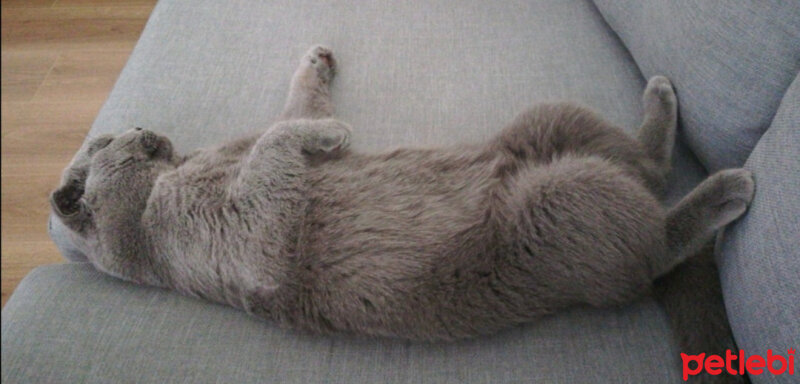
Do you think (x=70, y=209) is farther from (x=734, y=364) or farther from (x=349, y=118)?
(x=734, y=364)

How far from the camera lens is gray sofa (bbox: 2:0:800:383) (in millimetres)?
856

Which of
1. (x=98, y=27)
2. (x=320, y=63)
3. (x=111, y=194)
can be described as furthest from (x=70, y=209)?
(x=98, y=27)

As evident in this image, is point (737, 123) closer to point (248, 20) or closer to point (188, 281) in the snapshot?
point (188, 281)

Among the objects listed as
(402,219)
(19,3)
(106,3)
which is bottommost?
(106,3)

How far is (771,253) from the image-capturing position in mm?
761

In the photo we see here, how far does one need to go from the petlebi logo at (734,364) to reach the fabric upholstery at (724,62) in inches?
15.5

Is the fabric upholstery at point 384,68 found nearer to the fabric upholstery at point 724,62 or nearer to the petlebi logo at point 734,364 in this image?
the fabric upholstery at point 724,62

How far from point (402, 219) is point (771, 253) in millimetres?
607

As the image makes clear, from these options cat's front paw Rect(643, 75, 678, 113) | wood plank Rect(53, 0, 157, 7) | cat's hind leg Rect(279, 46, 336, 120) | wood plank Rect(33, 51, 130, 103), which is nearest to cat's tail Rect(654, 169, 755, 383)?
cat's front paw Rect(643, 75, 678, 113)

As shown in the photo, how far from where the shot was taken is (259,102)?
1336mm

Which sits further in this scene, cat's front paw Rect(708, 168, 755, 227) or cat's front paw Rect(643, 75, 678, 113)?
cat's front paw Rect(643, 75, 678, 113)

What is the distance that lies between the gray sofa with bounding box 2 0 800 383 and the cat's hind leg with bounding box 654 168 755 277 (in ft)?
0.09

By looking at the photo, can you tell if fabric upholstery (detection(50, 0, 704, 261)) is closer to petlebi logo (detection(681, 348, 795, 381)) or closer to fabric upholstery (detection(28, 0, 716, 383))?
fabric upholstery (detection(28, 0, 716, 383))

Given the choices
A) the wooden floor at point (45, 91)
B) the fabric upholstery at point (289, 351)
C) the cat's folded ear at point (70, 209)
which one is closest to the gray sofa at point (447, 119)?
the fabric upholstery at point (289, 351)
